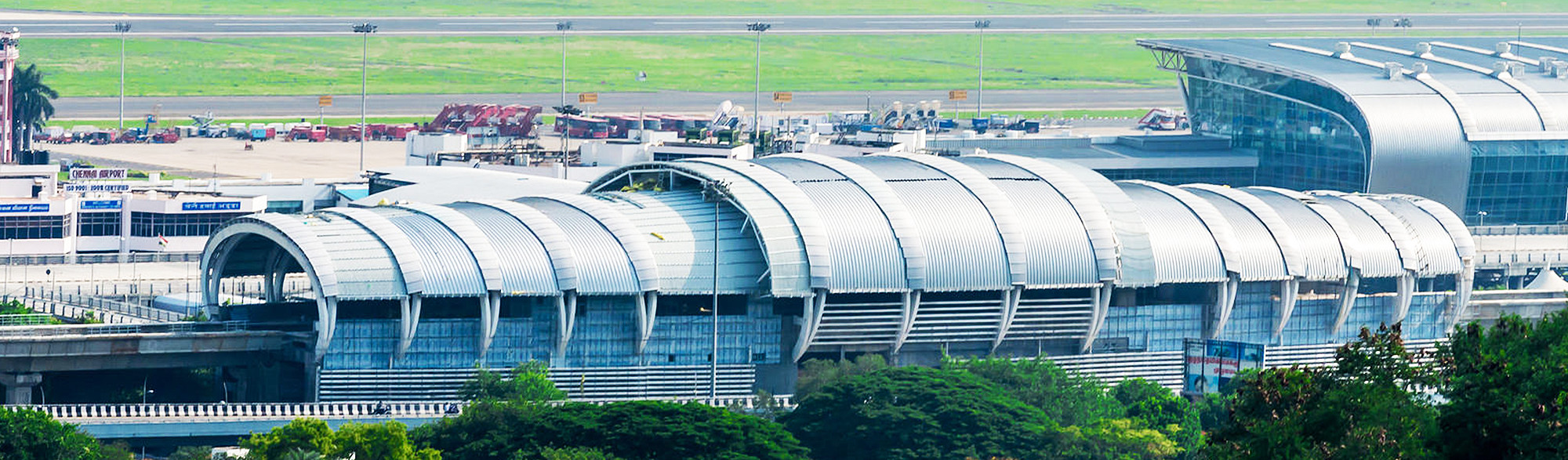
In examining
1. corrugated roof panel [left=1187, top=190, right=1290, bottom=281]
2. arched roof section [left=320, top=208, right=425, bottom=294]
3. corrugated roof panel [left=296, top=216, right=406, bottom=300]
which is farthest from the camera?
corrugated roof panel [left=1187, top=190, right=1290, bottom=281]

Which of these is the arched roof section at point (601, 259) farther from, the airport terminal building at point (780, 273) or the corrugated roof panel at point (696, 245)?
the corrugated roof panel at point (696, 245)

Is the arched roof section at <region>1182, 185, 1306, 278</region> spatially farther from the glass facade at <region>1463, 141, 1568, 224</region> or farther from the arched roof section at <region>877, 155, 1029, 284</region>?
the glass facade at <region>1463, 141, 1568, 224</region>

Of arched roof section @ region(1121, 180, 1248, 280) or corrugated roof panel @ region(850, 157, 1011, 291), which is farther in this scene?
arched roof section @ region(1121, 180, 1248, 280)

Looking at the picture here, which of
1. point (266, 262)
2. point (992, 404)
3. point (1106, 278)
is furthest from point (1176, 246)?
point (266, 262)

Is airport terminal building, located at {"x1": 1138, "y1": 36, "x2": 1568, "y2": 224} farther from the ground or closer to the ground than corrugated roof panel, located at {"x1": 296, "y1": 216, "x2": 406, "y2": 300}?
farther from the ground

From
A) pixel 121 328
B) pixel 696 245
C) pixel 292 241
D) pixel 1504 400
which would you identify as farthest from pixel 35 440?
pixel 1504 400

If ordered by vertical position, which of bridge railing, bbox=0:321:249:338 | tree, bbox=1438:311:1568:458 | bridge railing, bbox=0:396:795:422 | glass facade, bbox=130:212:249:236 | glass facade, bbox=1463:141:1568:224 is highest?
glass facade, bbox=1463:141:1568:224

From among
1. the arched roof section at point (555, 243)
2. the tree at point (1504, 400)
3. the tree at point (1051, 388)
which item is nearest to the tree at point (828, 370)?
the tree at point (1051, 388)

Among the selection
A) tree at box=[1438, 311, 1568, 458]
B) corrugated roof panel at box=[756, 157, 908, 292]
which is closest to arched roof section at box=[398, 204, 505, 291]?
corrugated roof panel at box=[756, 157, 908, 292]
